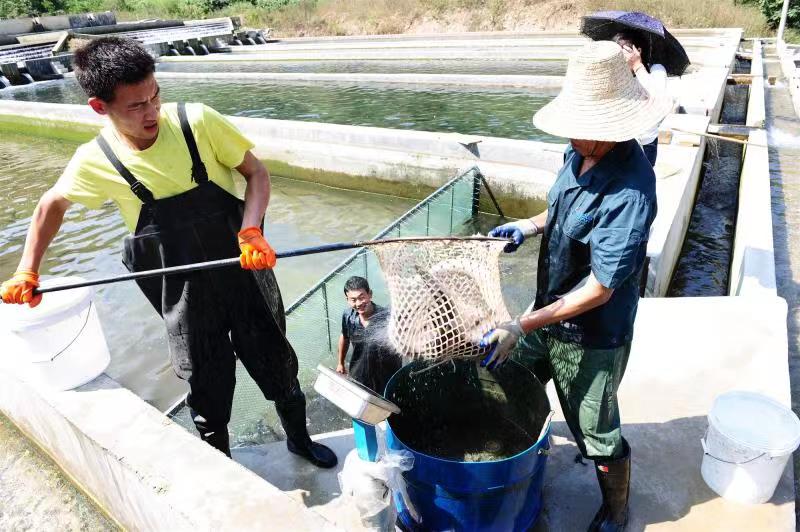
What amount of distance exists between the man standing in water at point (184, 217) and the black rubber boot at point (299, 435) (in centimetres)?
14

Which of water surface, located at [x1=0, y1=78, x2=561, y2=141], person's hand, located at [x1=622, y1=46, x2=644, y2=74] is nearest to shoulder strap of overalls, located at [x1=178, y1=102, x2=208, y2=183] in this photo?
person's hand, located at [x1=622, y1=46, x2=644, y2=74]

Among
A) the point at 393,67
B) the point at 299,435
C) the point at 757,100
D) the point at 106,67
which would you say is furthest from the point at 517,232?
the point at 393,67

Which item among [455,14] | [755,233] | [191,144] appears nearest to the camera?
[191,144]

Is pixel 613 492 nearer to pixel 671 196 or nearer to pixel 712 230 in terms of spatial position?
pixel 671 196

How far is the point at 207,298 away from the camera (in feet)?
7.38

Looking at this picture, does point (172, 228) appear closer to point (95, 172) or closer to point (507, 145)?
point (95, 172)

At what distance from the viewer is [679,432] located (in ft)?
8.27

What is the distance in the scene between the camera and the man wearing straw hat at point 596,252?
5.46 ft

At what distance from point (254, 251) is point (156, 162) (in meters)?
0.50

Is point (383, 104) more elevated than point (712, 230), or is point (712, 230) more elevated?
point (383, 104)

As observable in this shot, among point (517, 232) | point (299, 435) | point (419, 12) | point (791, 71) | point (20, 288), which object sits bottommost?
point (299, 435)

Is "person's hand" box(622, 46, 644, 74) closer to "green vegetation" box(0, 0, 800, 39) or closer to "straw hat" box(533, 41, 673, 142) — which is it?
"straw hat" box(533, 41, 673, 142)

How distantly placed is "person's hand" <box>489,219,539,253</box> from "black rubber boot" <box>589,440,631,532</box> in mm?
868

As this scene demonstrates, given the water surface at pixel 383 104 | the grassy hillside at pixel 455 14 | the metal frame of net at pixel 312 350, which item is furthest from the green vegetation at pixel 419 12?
the metal frame of net at pixel 312 350
